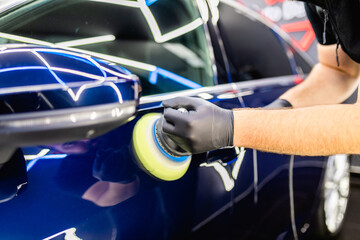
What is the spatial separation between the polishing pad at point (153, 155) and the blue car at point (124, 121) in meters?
0.01

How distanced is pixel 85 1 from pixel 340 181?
2.07 m

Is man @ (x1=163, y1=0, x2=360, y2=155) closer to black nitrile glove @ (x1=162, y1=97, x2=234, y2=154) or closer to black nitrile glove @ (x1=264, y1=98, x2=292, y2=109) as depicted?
black nitrile glove @ (x1=162, y1=97, x2=234, y2=154)

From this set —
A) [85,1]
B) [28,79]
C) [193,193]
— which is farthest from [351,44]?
[28,79]

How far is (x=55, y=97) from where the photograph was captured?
0.55m

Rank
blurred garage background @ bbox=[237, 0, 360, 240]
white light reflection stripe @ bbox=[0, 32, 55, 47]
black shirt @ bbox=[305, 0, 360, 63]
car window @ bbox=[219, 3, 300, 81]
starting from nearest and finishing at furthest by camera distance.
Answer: white light reflection stripe @ bbox=[0, 32, 55, 47] < black shirt @ bbox=[305, 0, 360, 63] < car window @ bbox=[219, 3, 300, 81] < blurred garage background @ bbox=[237, 0, 360, 240]

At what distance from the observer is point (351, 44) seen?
55.7 inches

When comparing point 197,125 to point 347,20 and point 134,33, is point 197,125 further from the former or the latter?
point 347,20

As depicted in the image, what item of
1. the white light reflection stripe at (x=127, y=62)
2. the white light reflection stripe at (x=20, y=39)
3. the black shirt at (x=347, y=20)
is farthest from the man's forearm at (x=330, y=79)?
the white light reflection stripe at (x=20, y=39)

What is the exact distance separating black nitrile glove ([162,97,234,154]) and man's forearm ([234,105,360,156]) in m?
0.04

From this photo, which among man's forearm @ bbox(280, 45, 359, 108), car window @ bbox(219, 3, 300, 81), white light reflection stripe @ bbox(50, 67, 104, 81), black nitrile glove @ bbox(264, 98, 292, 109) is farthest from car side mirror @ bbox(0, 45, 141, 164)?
man's forearm @ bbox(280, 45, 359, 108)

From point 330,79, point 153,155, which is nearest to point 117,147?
point 153,155

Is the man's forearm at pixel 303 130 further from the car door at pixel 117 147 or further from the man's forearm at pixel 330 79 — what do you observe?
the man's forearm at pixel 330 79

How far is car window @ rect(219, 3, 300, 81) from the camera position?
1.52 m

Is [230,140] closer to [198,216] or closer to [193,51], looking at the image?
[198,216]
